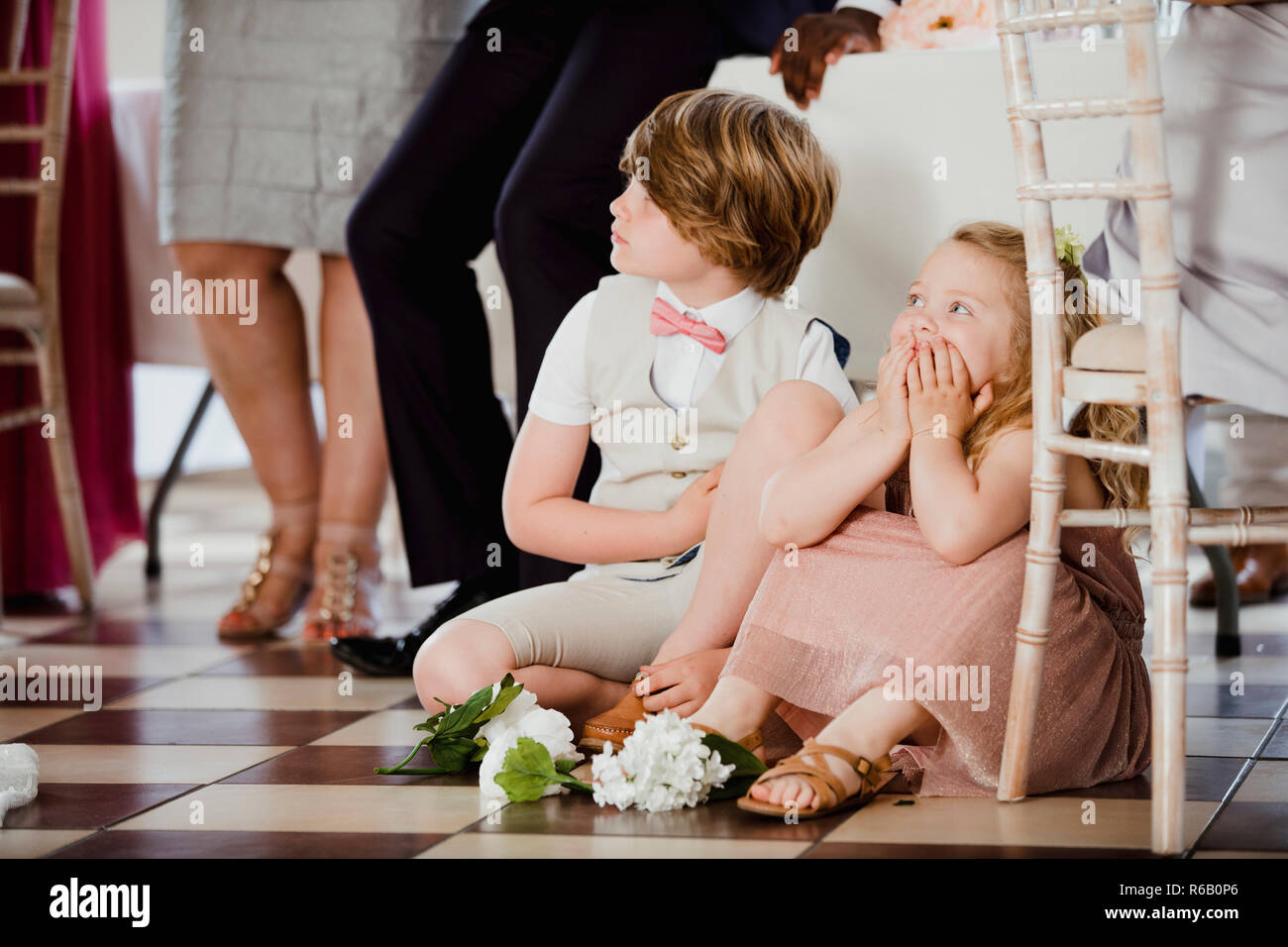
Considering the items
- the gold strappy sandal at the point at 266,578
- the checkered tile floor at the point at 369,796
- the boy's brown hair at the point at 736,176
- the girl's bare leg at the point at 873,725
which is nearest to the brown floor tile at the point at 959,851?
the checkered tile floor at the point at 369,796

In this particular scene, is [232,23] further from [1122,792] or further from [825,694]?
[1122,792]

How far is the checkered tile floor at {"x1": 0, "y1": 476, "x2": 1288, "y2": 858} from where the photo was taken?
1199mm

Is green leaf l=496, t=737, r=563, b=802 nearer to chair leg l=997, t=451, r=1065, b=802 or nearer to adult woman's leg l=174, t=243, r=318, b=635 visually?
chair leg l=997, t=451, r=1065, b=802

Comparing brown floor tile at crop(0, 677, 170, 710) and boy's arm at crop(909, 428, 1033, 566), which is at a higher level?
boy's arm at crop(909, 428, 1033, 566)

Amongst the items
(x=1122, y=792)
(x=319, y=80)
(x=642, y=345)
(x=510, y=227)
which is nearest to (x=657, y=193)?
(x=642, y=345)

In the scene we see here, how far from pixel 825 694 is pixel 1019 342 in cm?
37

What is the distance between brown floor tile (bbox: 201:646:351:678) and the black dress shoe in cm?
6

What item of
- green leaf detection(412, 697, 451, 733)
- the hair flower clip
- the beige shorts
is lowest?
green leaf detection(412, 697, 451, 733)

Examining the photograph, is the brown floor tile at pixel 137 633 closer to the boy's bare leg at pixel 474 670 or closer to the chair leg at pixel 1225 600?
the boy's bare leg at pixel 474 670

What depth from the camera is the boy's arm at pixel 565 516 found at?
162 cm

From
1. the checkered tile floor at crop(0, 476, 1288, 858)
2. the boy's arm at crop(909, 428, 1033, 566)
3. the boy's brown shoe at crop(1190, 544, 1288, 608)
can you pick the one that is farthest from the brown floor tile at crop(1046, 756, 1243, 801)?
the boy's brown shoe at crop(1190, 544, 1288, 608)

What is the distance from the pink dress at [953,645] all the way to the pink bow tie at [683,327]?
0.30m

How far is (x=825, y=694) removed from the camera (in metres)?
1.36

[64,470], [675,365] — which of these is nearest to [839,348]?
[675,365]
